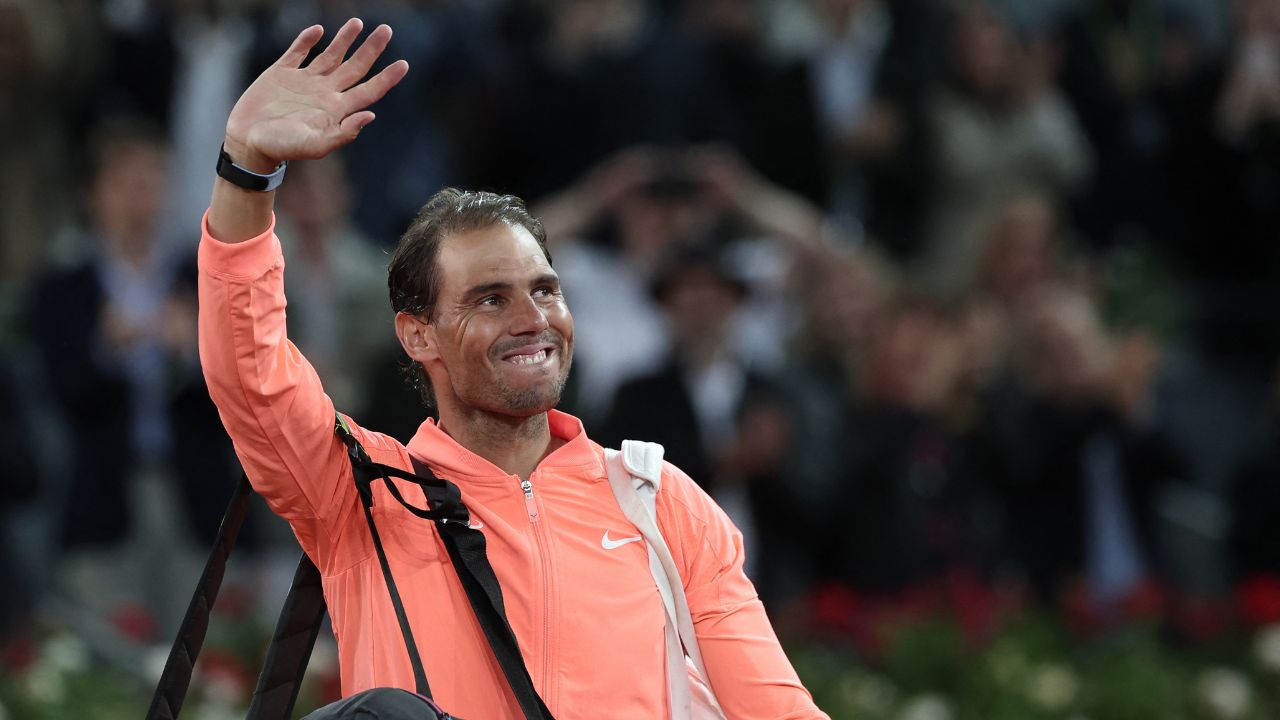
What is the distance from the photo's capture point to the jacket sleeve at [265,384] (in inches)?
116

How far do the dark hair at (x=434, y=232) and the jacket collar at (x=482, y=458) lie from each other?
0.24 m

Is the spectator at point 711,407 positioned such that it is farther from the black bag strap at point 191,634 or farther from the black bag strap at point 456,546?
the black bag strap at point 191,634

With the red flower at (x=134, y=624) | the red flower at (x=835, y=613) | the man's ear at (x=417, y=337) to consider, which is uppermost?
the man's ear at (x=417, y=337)

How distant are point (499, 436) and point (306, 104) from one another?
76cm

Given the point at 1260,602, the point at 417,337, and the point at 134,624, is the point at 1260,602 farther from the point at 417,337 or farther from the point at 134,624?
the point at 417,337

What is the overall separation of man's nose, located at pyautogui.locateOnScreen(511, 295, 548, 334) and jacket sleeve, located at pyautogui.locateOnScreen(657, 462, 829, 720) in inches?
15.4

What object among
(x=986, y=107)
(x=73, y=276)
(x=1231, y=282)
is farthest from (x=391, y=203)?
(x=1231, y=282)

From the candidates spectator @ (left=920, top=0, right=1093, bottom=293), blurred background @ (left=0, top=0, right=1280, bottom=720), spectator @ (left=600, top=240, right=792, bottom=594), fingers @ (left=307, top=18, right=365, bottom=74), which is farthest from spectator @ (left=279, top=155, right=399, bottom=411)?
fingers @ (left=307, top=18, right=365, bottom=74)

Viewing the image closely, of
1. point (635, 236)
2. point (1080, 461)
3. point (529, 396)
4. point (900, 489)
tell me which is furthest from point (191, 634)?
point (1080, 461)

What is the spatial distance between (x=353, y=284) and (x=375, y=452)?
4.32 metres

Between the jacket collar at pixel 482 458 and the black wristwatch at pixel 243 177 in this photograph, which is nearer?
the black wristwatch at pixel 243 177

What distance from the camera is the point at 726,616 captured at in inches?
129

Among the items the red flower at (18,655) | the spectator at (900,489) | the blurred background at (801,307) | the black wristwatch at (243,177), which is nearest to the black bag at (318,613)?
the black wristwatch at (243,177)

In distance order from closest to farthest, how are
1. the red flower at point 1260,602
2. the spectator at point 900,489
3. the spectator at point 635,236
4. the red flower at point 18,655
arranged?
the red flower at point 18,655, the red flower at point 1260,602, the spectator at point 900,489, the spectator at point 635,236
